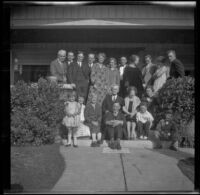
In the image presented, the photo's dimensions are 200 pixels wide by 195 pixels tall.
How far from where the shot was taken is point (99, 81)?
708 centimetres

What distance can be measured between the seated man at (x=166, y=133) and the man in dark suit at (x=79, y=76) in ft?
4.50

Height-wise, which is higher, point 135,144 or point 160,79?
point 160,79

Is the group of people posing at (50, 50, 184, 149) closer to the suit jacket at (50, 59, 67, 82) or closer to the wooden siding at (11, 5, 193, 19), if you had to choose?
the suit jacket at (50, 59, 67, 82)

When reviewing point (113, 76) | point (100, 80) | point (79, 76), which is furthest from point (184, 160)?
point (79, 76)

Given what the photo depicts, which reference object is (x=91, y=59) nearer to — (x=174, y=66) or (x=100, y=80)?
(x=100, y=80)

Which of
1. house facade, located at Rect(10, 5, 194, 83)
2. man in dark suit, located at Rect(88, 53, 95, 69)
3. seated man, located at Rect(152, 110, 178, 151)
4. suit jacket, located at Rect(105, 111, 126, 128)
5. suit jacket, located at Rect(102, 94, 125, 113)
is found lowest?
seated man, located at Rect(152, 110, 178, 151)

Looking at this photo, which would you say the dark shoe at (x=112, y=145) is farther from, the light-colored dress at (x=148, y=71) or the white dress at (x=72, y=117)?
the light-colored dress at (x=148, y=71)

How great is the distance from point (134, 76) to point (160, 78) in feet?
1.49

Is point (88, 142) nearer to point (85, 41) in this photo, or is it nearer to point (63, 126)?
point (63, 126)

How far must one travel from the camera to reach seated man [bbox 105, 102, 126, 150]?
6.99 metres

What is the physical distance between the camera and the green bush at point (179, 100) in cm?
702

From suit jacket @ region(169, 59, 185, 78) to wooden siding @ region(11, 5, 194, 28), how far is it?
608 mm

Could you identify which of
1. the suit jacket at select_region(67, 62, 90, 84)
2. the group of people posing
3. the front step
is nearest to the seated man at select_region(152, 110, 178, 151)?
the group of people posing

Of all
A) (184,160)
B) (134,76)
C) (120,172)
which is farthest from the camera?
(134,76)
